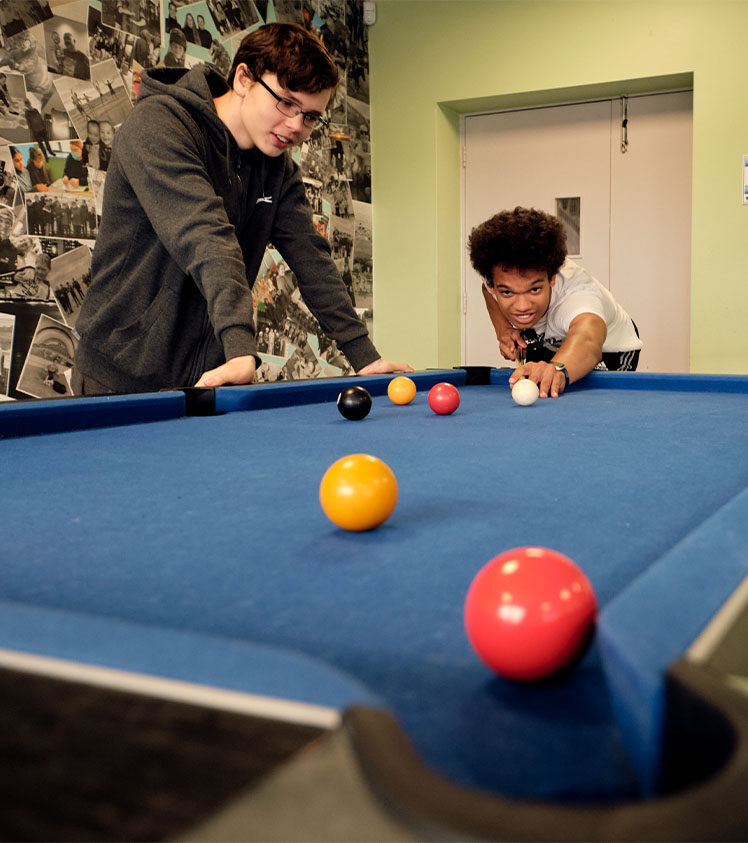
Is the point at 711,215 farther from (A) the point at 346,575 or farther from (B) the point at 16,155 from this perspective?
(A) the point at 346,575

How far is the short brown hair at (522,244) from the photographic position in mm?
3199

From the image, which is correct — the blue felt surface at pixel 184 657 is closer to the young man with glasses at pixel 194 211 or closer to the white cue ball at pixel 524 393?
the young man with glasses at pixel 194 211

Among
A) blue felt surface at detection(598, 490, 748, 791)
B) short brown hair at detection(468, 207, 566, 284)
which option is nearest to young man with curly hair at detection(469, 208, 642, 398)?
short brown hair at detection(468, 207, 566, 284)

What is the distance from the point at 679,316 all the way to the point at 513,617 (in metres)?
4.90

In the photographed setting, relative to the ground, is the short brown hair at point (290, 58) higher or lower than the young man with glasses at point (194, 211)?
higher

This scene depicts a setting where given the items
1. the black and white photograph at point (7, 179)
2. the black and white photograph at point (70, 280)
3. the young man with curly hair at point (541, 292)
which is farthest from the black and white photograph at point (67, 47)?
the young man with curly hair at point (541, 292)

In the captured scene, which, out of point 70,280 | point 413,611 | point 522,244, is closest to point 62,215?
point 70,280

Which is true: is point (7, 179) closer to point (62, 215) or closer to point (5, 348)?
point (62, 215)

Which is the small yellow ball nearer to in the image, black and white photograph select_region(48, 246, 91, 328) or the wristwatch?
the wristwatch

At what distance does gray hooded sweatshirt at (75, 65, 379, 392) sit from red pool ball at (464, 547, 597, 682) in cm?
167

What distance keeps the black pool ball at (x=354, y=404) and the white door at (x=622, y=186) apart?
3.63 metres

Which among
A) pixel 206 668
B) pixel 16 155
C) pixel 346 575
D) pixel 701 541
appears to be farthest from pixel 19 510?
pixel 16 155

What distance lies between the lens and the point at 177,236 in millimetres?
2162

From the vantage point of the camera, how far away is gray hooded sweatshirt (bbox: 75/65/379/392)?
2.15 meters
